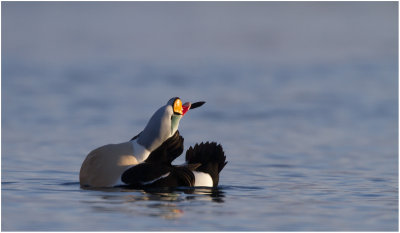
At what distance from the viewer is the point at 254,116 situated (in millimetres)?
19328

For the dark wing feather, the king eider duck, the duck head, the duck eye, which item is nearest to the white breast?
the king eider duck

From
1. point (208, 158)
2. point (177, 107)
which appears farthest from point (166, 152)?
point (208, 158)

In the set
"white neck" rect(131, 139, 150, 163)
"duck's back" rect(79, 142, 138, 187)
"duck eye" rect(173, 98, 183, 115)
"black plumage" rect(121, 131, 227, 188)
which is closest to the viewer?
"black plumage" rect(121, 131, 227, 188)

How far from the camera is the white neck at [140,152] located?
1062 cm

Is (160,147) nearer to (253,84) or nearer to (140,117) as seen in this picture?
(140,117)

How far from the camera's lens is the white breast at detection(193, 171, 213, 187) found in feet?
35.5

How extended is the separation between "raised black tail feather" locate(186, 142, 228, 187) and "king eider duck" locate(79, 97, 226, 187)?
18 mm

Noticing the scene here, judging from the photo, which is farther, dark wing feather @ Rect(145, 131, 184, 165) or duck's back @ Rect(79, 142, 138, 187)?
dark wing feather @ Rect(145, 131, 184, 165)

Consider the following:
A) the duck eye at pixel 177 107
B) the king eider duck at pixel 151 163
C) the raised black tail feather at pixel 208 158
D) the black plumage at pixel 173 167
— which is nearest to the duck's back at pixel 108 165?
the king eider duck at pixel 151 163

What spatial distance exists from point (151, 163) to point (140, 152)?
19 centimetres

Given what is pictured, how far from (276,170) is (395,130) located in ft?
17.6

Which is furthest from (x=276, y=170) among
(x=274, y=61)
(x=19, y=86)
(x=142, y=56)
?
(x=142, y=56)

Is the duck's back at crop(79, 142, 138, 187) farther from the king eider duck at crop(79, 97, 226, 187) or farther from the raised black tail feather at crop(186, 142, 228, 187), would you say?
the raised black tail feather at crop(186, 142, 228, 187)

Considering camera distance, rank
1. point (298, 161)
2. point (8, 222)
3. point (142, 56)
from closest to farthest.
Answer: point (8, 222) → point (298, 161) → point (142, 56)
